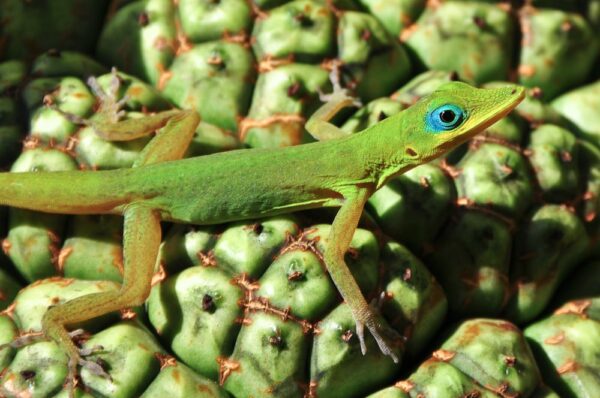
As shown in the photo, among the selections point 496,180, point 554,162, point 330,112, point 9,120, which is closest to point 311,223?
point 330,112

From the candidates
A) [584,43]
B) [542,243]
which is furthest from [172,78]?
[584,43]

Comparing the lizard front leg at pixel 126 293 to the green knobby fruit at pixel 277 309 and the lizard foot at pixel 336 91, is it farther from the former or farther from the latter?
the lizard foot at pixel 336 91

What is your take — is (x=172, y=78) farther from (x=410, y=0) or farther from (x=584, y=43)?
(x=584, y=43)

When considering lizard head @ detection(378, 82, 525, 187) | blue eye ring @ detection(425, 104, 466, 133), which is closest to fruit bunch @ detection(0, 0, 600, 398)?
lizard head @ detection(378, 82, 525, 187)

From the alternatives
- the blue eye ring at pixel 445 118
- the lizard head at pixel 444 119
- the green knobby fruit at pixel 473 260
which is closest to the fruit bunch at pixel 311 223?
the green knobby fruit at pixel 473 260

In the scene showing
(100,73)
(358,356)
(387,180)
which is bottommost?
(358,356)

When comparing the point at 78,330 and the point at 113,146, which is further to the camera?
the point at 113,146

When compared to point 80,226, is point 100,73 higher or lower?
higher
